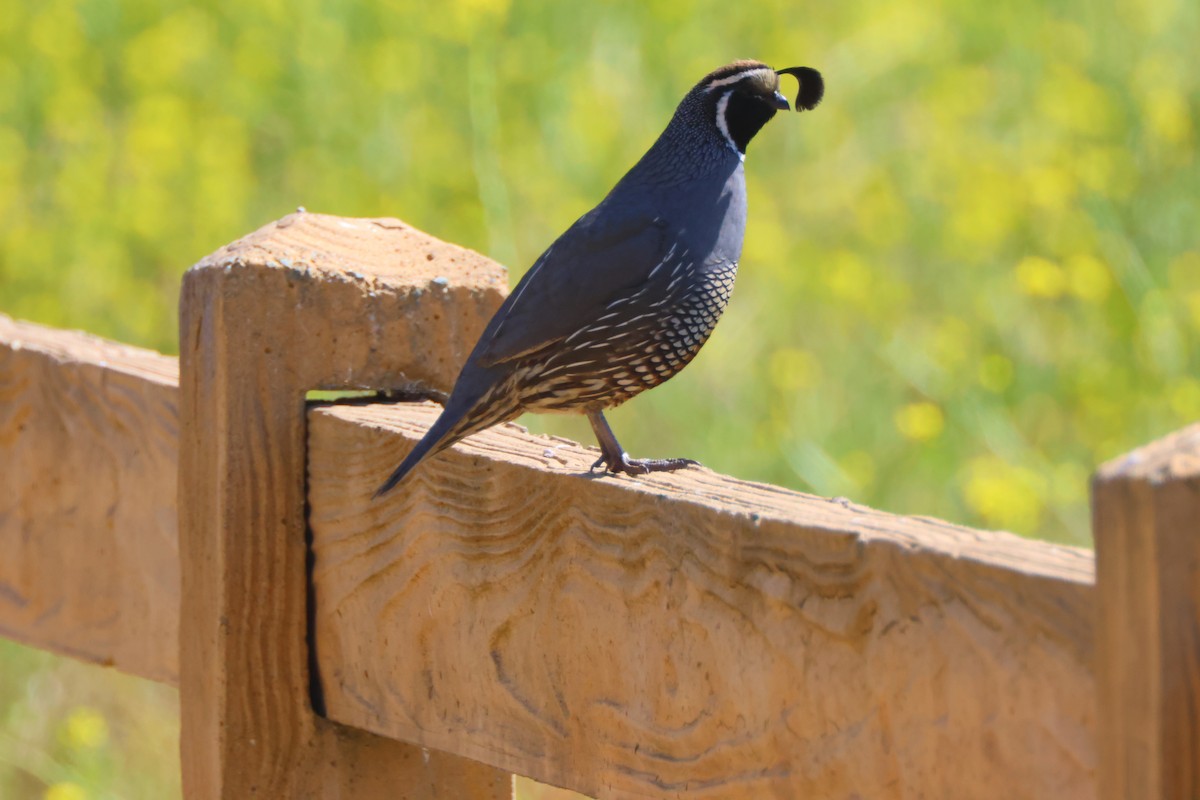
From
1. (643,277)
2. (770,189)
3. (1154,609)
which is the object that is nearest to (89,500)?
(643,277)

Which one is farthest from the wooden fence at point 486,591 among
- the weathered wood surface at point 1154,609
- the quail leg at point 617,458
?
the quail leg at point 617,458

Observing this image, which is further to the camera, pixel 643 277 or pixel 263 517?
pixel 643 277

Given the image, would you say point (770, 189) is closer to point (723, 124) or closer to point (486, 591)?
point (723, 124)

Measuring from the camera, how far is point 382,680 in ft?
6.41

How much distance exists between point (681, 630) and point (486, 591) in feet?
1.09

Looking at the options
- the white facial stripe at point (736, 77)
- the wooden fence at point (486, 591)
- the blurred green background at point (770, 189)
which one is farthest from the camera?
the blurred green background at point (770, 189)

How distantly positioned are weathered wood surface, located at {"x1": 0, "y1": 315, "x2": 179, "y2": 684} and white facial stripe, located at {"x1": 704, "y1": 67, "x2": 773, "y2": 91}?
3.90 feet

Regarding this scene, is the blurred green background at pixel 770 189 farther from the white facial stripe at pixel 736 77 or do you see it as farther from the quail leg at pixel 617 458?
the quail leg at pixel 617 458

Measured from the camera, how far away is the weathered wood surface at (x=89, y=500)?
2.31 metres

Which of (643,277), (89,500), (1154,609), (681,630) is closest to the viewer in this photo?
(1154,609)

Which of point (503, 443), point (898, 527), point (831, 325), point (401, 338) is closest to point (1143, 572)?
point (898, 527)

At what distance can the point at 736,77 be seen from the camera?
298 centimetres

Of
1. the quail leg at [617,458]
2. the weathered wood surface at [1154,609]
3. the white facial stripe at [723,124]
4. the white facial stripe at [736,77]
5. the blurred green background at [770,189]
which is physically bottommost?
the weathered wood surface at [1154,609]

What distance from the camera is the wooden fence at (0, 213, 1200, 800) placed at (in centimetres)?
119
